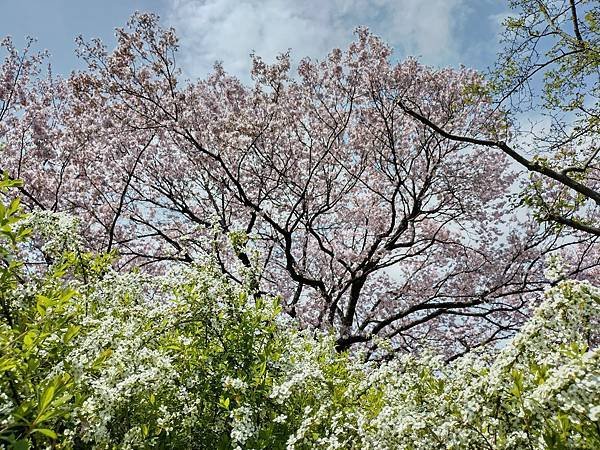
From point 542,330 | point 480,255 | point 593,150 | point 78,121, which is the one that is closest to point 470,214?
point 480,255

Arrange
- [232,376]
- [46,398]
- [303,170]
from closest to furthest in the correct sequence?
[46,398] < [232,376] < [303,170]

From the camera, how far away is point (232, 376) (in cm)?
335

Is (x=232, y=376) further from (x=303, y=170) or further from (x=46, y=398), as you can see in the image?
(x=303, y=170)

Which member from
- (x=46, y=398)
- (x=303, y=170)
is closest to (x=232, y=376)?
(x=46, y=398)

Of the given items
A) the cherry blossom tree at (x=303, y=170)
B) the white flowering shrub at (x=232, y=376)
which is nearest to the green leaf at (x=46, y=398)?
the white flowering shrub at (x=232, y=376)

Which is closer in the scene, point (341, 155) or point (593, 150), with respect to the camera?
point (593, 150)

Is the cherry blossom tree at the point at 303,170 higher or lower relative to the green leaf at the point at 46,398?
higher

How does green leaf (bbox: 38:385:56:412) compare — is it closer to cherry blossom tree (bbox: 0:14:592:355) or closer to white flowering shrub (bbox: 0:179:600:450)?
white flowering shrub (bbox: 0:179:600:450)

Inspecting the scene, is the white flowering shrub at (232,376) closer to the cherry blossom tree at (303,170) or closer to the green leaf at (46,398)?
the green leaf at (46,398)

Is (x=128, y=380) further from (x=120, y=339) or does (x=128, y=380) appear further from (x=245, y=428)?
(x=245, y=428)

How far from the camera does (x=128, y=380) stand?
2.91m

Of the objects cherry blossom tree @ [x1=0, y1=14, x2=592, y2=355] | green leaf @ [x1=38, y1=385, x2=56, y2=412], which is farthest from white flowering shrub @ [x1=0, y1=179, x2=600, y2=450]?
cherry blossom tree @ [x1=0, y1=14, x2=592, y2=355]

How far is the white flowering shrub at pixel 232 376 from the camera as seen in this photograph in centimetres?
225

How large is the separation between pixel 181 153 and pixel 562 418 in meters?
11.5
